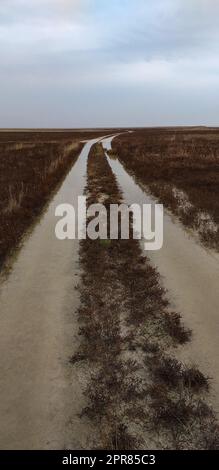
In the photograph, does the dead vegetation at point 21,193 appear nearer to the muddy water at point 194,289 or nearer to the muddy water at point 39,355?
the muddy water at point 39,355

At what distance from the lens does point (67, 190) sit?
2052 centimetres

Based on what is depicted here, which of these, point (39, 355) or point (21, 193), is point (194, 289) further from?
point (21, 193)

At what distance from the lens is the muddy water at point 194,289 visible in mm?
5980

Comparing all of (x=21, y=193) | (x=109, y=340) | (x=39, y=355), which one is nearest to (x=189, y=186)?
(x=21, y=193)

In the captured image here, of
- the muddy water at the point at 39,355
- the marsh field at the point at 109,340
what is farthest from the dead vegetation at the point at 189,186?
the muddy water at the point at 39,355

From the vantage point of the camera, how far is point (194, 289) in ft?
27.4

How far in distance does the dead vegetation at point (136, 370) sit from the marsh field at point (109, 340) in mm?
13

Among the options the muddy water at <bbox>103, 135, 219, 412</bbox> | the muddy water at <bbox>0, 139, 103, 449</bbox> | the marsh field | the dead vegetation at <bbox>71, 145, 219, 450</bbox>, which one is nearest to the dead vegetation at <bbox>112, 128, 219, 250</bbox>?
the marsh field

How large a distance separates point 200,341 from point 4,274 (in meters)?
4.59

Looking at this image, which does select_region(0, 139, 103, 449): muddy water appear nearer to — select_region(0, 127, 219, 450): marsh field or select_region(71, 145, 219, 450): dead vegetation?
select_region(0, 127, 219, 450): marsh field

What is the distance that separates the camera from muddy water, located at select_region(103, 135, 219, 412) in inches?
235

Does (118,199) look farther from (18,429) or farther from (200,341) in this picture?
(18,429)

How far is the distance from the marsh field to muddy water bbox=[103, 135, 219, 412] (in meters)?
0.02
